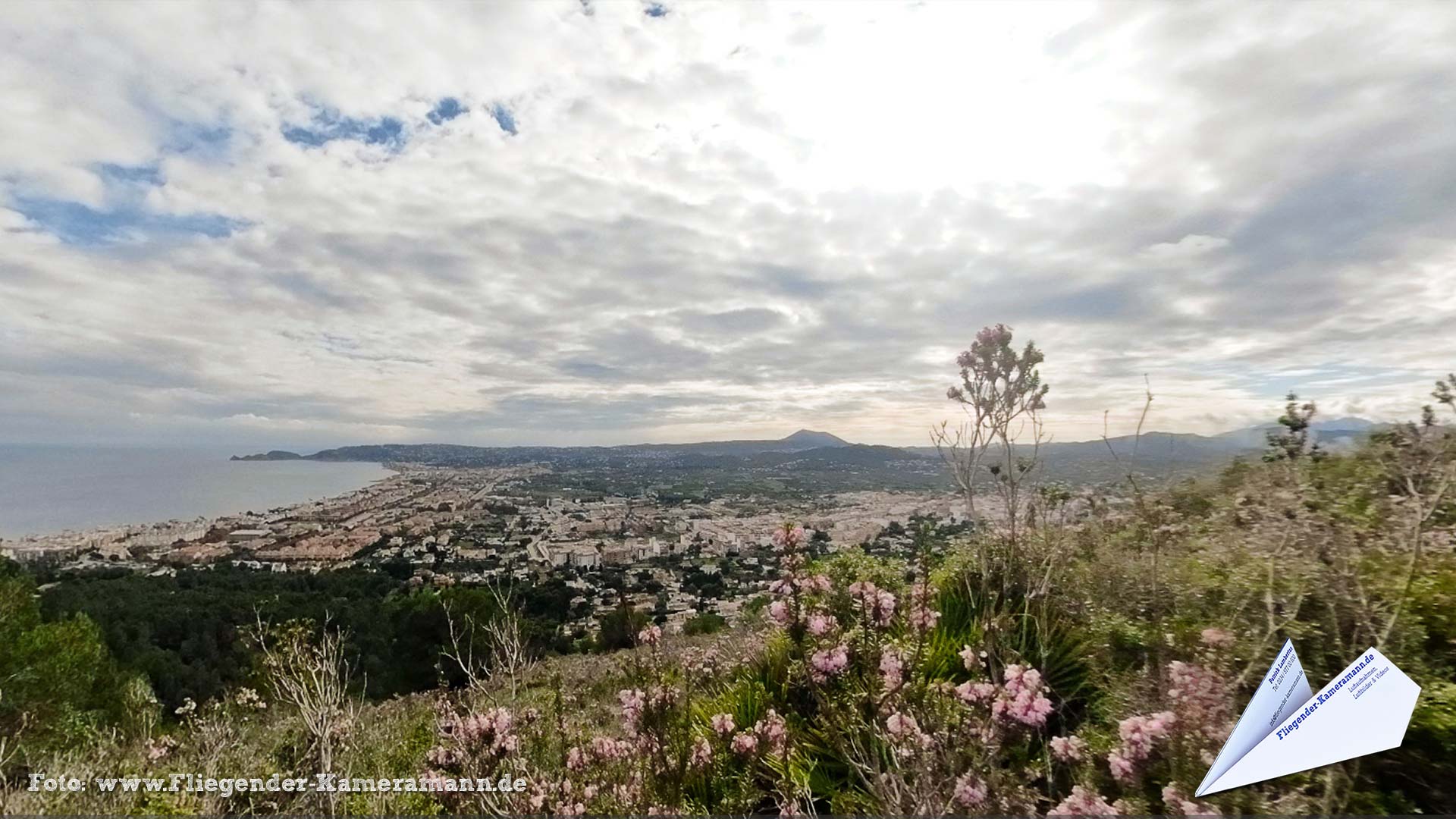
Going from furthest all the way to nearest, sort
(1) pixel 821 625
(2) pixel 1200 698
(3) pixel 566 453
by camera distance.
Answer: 1. (3) pixel 566 453
2. (1) pixel 821 625
3. (2) pixel 1200 698

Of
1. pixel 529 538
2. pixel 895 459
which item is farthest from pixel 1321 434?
pixel 529 538

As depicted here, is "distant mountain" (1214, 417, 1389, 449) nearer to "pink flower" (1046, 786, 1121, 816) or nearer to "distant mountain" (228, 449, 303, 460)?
"pink flower" (1046, 786, 1121, 816)

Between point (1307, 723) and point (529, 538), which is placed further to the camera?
point (529, 538)

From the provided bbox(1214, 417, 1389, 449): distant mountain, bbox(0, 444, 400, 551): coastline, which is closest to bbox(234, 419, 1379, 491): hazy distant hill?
bbox(1214, 417, 1389, 449): distant mountain

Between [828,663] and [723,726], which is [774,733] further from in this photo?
[828,663]

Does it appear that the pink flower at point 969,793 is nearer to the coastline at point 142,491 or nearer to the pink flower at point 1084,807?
the pink flower at point 1084,807

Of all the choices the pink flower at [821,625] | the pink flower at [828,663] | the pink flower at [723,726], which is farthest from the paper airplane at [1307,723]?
the pink flower at [723,726]
